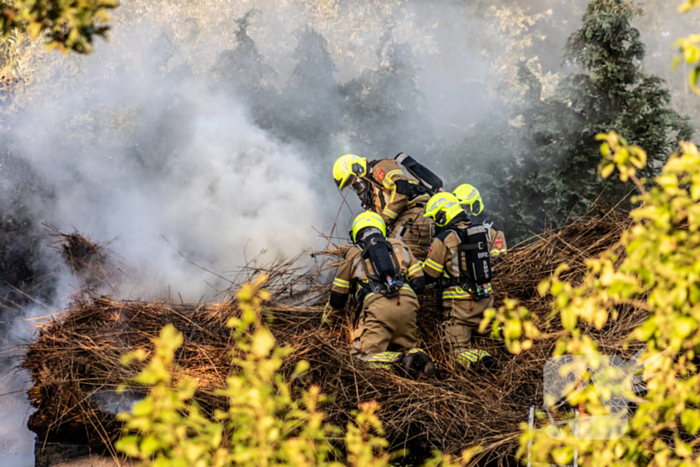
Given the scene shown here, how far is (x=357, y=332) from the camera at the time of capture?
5340mm

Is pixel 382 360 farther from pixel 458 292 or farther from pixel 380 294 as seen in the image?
pixel 458 292

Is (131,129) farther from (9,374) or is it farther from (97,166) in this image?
(9,374)

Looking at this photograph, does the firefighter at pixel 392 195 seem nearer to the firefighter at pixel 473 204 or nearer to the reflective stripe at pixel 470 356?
the firefighter at pixel 473 204

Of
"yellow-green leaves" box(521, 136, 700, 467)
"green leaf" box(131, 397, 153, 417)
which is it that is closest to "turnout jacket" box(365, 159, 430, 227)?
"yellow-green leaves" box(521, 136, 700, 467)

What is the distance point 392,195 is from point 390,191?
3.9 inches

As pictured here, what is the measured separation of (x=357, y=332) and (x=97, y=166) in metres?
7.81

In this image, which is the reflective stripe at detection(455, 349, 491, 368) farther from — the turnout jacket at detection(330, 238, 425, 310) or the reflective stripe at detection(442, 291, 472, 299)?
the turnout jacket at detection(330, 238, 425, 310)

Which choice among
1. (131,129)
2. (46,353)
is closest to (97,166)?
(131,129)

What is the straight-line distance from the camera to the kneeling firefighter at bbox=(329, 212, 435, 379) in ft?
16.9

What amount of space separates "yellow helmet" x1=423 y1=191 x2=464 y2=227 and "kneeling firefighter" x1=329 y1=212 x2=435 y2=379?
1.90ft

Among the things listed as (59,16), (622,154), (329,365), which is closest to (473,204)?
(329,365)

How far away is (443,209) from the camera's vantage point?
5668 millimetres

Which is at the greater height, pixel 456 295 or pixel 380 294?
pixel 456 295

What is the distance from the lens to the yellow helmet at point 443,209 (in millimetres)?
5645
